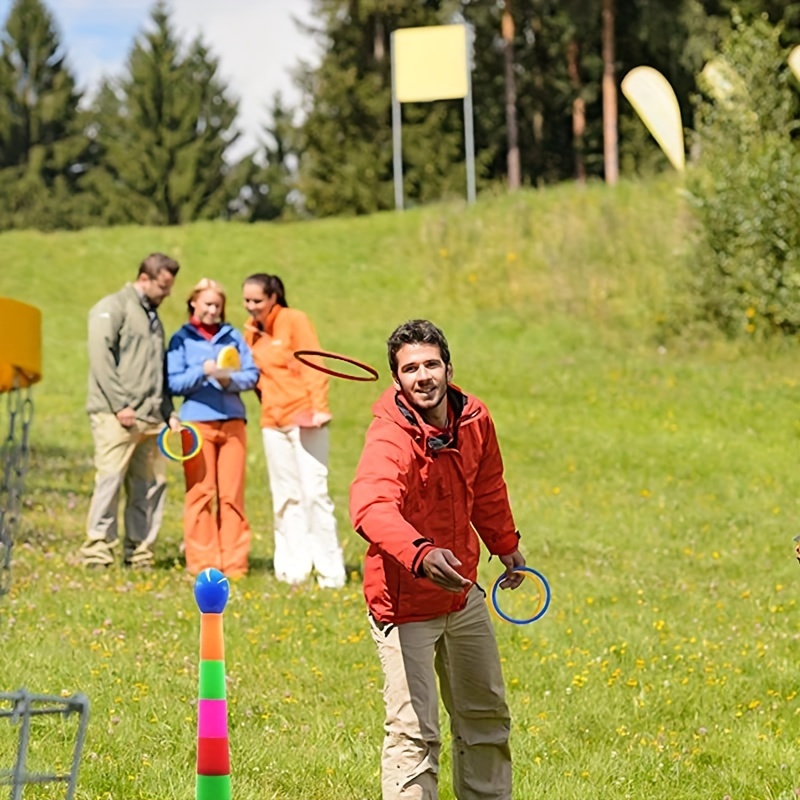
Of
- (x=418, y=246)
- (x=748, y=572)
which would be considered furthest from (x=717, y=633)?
(x=418, y=246)

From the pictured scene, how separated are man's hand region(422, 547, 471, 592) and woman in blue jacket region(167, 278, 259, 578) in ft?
17.6

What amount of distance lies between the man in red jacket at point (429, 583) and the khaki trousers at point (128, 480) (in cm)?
513

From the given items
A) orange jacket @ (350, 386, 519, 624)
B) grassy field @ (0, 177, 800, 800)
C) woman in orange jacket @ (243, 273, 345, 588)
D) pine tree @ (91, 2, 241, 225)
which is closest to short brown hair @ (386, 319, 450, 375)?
orange jacket @ (350, 386, 519, 624)

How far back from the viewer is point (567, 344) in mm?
22484

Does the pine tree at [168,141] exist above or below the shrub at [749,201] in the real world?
above

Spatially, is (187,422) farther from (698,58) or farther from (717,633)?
(698,58)

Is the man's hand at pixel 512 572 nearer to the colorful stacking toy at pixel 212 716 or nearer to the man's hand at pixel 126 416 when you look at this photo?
the colorful stacking toy at pixel 212 716

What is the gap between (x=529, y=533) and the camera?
1277 cm

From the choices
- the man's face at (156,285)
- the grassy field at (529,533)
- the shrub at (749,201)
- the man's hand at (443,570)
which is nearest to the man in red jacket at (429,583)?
the man's hand at (443,570)

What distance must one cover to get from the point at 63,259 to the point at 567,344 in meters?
11.5

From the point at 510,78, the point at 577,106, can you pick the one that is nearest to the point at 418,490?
the point at 510,78

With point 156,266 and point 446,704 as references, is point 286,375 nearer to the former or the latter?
point 156,266

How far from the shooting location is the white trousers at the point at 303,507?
9.63m

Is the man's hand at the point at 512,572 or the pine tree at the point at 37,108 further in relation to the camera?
the pine tree at the point at 37,108
